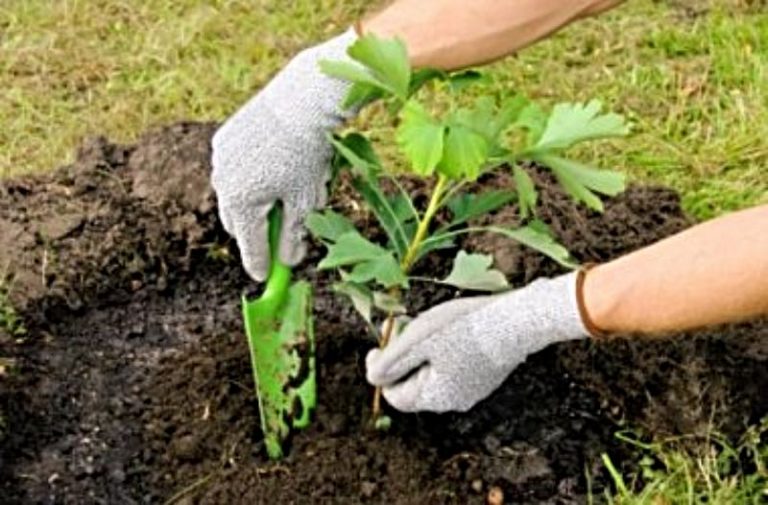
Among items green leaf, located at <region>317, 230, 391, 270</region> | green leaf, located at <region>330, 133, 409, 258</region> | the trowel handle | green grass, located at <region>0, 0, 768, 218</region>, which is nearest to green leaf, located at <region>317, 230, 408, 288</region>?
green leaf, located at <region>317, 230, 391, 270</region>

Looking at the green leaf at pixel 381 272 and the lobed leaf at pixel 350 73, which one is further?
the green leaf at pixel 381 272

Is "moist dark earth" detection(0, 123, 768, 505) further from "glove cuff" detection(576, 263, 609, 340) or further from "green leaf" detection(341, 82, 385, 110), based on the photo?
"green leaf" detection(341, 82, 385, 110)

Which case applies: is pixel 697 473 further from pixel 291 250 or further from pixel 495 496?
pixel 291 250

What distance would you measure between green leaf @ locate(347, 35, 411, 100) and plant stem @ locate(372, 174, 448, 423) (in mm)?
163

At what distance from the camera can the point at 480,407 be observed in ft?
10.2

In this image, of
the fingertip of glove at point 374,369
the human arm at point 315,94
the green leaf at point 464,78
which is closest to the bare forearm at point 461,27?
the human arm at point 315,94

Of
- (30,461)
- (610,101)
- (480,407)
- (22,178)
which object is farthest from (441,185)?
(610,101)

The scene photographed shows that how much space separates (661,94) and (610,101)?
0.14m

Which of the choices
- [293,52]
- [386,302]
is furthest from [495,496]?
[293,52]

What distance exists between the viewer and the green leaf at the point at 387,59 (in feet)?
7.91

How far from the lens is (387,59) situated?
244cm

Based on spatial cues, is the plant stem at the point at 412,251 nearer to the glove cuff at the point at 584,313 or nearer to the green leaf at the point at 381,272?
the green leaf at the point at 381,272

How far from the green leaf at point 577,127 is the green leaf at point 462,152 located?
0.50 feet

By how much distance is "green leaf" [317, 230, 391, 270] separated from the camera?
2.60 m
